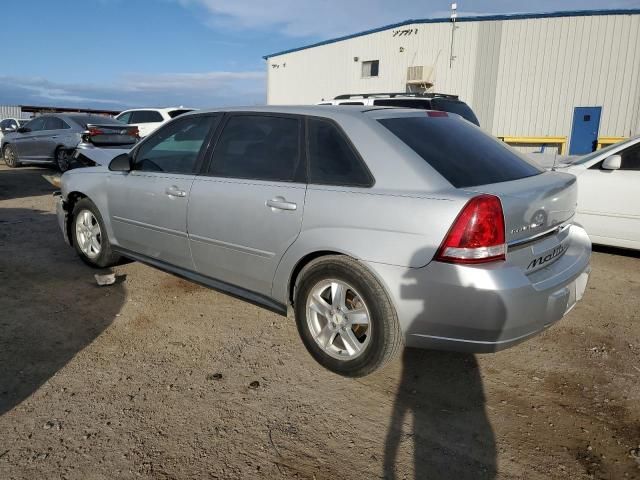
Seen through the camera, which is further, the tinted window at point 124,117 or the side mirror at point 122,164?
the tinted window at point 124,117

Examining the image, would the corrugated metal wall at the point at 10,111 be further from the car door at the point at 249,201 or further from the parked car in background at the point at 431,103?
the car door at the point at 249,201

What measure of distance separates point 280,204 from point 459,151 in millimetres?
1166

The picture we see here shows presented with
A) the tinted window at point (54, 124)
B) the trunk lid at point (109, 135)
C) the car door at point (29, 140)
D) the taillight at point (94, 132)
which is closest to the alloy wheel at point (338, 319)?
the trunk lid at point (109, 135)

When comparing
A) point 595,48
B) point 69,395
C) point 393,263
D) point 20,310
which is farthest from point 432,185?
point 595,48

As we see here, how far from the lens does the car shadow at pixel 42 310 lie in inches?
123

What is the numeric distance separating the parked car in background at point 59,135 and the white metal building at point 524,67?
1270 centimetres

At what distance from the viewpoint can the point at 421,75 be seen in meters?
20.2

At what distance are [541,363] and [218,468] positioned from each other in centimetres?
223

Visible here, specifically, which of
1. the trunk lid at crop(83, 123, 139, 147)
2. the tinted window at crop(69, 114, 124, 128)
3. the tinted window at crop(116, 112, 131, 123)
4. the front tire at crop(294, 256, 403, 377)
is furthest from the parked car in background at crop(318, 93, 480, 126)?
the tinted window at crop(116, 112, 131, 123)

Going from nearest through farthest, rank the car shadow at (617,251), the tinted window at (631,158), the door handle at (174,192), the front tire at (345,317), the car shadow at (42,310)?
the front tire at (345,317)
the car shadow at (42,310)
the door handle at (174,192)
the tinted window at (631,158)
the car shadow at (617,251)

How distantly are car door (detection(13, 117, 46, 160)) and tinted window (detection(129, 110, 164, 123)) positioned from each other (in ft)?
8.64

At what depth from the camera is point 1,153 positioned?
1552 cm

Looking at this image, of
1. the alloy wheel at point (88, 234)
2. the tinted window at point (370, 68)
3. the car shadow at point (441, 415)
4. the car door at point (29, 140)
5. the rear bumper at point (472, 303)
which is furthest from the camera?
the tinted window at point (370, 68)

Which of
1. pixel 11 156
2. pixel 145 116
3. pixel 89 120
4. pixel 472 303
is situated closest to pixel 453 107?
pixel 472 303
